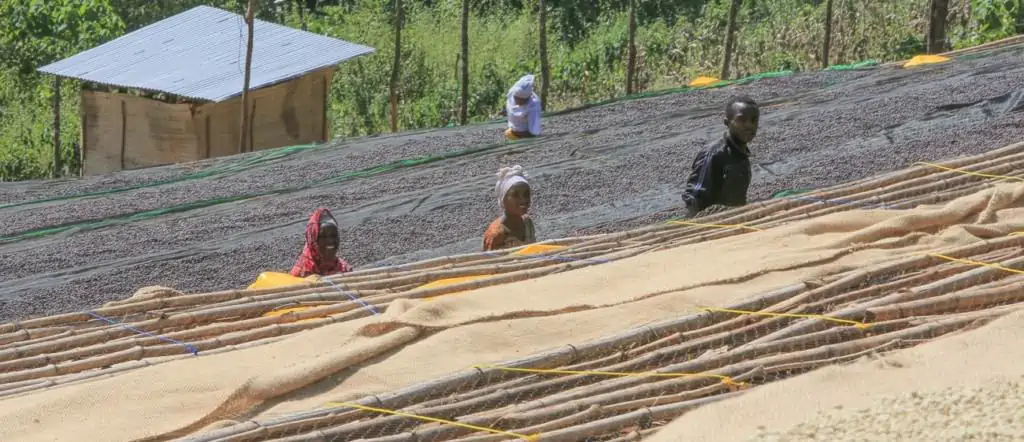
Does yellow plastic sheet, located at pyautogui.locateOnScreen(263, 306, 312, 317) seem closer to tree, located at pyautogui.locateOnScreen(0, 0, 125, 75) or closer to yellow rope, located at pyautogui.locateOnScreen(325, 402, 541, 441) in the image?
yellow rope, located at pyautogui.locateOnScreen(325, 402, 541, 441)

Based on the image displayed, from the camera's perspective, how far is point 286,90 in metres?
13.4

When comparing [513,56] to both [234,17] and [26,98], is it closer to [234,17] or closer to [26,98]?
[234,17]

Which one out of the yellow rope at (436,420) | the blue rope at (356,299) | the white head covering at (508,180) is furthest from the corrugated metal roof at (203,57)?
the yellow rope at (436,420)

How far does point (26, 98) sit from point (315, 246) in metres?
12.9

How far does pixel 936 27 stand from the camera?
1318 centimetres

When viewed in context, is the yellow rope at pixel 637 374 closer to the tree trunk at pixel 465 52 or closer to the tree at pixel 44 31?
the tree trunk at pixel 465 52

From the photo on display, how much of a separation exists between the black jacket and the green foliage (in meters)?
8.61

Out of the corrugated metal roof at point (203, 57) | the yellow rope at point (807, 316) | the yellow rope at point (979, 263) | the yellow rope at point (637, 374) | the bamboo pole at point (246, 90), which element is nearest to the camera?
the yellow rope at point (637, 374)

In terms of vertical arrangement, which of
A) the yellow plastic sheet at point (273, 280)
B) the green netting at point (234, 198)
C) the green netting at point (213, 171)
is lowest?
the green netting at point (213, 171)

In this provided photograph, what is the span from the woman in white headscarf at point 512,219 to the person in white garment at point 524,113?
181 inches

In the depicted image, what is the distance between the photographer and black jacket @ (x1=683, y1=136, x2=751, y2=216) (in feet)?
19.9

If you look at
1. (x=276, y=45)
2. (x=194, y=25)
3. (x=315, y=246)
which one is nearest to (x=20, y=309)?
(x=315, y=246)

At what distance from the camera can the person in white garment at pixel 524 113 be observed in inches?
425

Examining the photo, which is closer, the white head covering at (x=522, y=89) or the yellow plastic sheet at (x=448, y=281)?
the yellow plastic sheet at (x=448, y=281)
